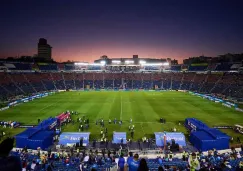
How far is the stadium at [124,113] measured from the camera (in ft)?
88.3

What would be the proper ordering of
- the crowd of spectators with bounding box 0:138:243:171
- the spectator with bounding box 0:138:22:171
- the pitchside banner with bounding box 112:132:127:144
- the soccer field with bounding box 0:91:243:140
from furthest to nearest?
the soccer field with bounding box 0:91:243:140 < the pitchside banner with bounding box 112:132:127:144 < the crowd of spectators with bounding box 0:138:243:171 < the spectator with bounding box 0:138:22:171

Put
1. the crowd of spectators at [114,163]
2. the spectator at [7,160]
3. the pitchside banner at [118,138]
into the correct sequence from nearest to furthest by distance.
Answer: the spectator at [7,160], the crowd of spectators at [114,163], the pitchside banner at [118,138]

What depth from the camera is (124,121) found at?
3997 centimetres

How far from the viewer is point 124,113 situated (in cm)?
4638

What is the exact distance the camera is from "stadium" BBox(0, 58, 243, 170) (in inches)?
A: 1059

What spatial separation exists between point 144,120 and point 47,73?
73.8m

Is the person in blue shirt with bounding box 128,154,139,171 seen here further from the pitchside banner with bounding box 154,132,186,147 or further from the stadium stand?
the stadium stand

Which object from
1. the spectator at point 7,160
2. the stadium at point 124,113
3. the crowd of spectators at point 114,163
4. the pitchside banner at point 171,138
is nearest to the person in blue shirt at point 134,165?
the crowd of spectators at point 114,163

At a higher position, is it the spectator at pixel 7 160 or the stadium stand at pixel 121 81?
the spectator at pixel 7 160

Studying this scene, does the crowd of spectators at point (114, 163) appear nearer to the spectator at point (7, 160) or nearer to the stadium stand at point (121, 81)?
the spectator at point (7, 160)

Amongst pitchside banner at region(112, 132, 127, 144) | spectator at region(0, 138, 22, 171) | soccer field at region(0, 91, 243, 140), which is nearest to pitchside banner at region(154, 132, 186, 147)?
pitchside banner at region(112, 132, 127, 144)

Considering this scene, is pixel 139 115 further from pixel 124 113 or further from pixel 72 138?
pixel 72 138

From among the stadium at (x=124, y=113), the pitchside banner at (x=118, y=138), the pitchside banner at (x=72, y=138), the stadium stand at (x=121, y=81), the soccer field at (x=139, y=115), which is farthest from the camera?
the stadium stand at (x=121, y=81)

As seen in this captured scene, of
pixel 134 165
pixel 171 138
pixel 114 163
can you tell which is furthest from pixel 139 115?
pixel 134 165
